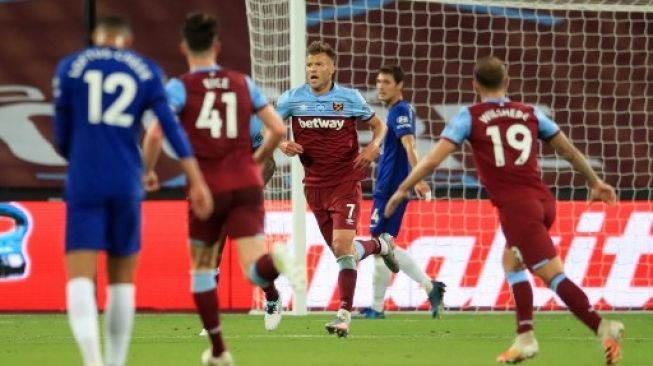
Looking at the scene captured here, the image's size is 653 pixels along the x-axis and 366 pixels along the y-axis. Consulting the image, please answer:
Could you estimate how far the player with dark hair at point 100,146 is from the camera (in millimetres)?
7270

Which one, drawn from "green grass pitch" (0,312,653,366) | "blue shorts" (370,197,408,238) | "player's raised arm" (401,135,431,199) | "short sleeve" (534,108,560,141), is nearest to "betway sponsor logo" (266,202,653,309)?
"green grass pitch" (0,312,653,366)

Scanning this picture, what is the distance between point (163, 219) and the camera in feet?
49.5

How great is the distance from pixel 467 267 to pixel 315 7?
4.58 m

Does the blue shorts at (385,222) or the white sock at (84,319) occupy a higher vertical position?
the white sock at (84,319)

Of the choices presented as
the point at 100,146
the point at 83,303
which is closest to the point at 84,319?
the point at 83,303

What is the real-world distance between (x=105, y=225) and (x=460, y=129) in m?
2.36

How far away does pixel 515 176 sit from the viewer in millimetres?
8922

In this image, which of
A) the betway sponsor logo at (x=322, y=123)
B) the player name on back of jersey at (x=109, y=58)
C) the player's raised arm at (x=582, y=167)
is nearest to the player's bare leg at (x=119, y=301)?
the player name on back of jersey at (x=109, y=58)

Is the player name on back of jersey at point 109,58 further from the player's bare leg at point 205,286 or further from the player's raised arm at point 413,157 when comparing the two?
the player's raised arm at point 413,157

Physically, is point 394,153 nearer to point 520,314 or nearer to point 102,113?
point 520,314

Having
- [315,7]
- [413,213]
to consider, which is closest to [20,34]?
[315,7]

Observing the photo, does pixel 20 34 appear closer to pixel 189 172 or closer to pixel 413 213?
pixel 413 213

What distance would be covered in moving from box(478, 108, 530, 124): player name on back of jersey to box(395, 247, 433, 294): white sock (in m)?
5.04

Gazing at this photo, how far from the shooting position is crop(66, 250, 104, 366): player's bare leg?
7.27 meters
